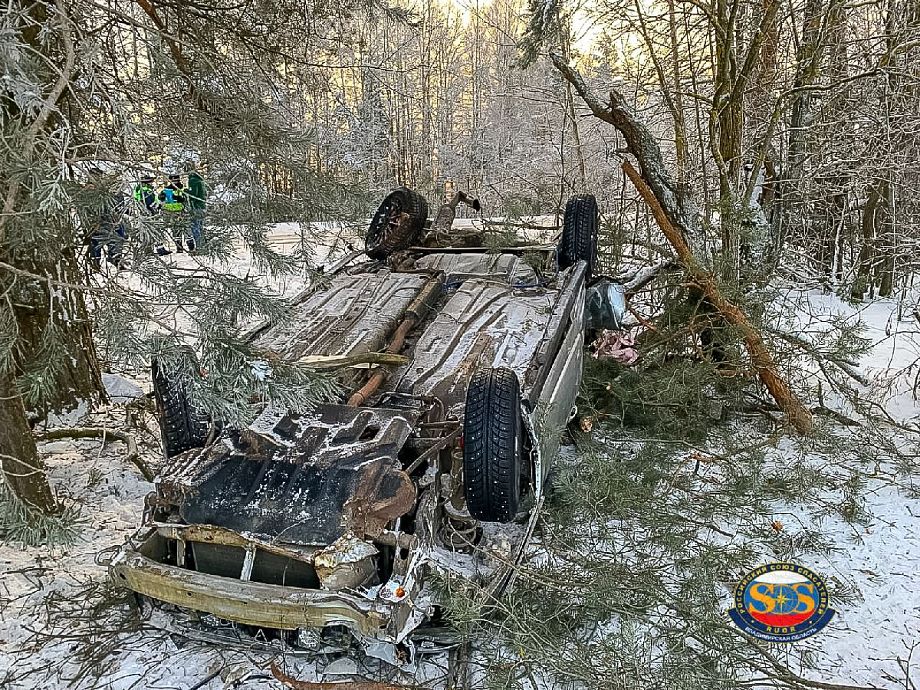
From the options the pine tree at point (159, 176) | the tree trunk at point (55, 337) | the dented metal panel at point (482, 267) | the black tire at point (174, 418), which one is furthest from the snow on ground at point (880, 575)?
the tree trunk at point (55, 337)

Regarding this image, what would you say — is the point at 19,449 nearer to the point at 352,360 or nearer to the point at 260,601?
the point at 352,360

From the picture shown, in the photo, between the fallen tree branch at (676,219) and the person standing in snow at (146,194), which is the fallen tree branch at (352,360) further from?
the fallen tree branch at (676,219)

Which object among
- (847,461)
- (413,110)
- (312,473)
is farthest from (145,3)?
(413,110)

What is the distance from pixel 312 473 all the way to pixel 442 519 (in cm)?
76

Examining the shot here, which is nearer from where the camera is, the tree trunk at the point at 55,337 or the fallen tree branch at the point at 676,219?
the tree trunk at the point at 55,337

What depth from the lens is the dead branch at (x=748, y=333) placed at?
5699 mm

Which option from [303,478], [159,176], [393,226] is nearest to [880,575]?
[303,478]

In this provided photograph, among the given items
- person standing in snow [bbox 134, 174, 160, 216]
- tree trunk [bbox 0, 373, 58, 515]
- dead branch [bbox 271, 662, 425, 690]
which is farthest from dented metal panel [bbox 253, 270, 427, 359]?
dead branch [bbox 271, 662, 425, 690]

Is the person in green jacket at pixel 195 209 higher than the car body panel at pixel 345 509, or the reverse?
the person in green jacket at pixel 195 209

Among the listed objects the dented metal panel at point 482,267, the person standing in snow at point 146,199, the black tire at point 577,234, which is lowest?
the dented metal panel at point 482,267

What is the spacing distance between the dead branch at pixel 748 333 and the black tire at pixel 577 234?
1.72ft

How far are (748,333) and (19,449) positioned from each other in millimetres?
5445

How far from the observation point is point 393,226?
267 inches

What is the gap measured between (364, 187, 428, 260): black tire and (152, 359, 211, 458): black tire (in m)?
2.83
